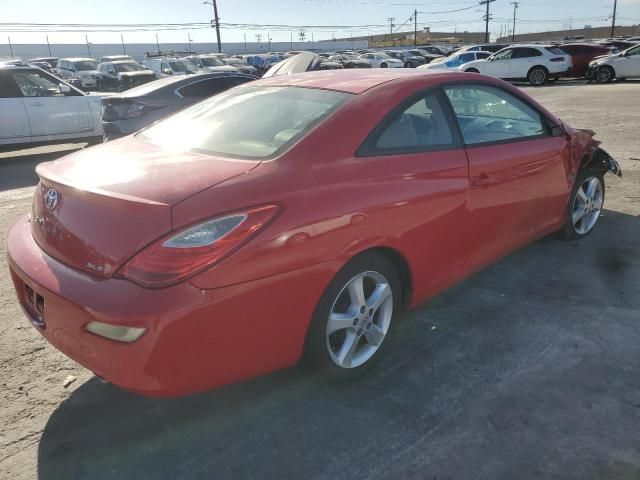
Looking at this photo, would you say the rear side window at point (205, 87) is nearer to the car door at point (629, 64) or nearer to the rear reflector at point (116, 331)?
the rear reflector at point (116, 331)

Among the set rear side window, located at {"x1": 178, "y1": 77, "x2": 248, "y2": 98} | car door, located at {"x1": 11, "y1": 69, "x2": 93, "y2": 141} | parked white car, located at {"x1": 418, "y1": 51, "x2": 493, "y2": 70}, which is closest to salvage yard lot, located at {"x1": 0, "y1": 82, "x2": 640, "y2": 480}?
rear side window, located at {"x1": 178, "y1": 77, "x2": 248, "y2": 98}

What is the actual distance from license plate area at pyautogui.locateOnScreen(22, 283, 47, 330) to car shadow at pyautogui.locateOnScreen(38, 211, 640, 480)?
0.50 metres

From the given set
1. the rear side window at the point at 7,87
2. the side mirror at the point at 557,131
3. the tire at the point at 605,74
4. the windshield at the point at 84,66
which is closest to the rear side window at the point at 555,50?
the tire at the point at 605,74

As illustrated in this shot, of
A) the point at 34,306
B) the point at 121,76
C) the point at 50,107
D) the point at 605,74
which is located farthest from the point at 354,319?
the point at 605,74

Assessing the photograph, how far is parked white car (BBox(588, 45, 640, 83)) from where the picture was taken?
862 inches

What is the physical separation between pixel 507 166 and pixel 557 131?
3.10 feet

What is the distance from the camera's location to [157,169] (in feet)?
8.07

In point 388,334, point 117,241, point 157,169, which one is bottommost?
point 388,334

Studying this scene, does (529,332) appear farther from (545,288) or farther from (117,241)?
(117,241)

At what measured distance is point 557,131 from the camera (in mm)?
4102

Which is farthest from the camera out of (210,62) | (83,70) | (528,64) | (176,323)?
(83,70)

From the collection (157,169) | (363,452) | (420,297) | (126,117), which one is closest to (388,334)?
(420,297)

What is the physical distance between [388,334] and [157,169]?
4.86 feet

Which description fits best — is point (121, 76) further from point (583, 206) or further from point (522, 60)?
point (583, 206)
